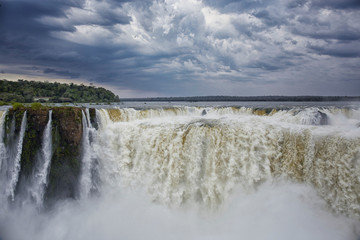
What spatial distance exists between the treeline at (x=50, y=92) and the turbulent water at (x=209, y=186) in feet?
99.0

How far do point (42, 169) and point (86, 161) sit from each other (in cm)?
221

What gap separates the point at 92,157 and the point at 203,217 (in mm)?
6741

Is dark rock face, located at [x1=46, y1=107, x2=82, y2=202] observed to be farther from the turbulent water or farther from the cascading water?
the cascading water

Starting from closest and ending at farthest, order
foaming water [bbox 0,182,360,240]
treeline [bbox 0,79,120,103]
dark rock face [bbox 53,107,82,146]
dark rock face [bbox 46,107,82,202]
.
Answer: foaming water [bbox 0,182,360,240] → dark rock face [bbox 46,107,82,202] → dark rock face [bbox 53,107,82,146] → treeline [bbox 0,79,120,103]

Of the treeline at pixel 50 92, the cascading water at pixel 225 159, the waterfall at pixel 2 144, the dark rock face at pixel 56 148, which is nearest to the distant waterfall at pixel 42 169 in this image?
the dark rock face at pixel 56 148

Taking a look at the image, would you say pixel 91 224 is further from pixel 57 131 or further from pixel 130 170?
pixel 57 131

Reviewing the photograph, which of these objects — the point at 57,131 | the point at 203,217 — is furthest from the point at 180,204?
the point at 57,131

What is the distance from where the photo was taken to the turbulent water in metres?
10.6

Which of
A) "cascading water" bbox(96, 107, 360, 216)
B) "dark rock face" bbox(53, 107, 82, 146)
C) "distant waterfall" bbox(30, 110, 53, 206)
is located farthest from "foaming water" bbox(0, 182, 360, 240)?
"dark rock face" bbox(53, 107, 82, 146)

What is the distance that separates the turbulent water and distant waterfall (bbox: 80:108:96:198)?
0.05m

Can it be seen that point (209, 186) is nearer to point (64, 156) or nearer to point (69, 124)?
point (64, 156)

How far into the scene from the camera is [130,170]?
13633 millimetres

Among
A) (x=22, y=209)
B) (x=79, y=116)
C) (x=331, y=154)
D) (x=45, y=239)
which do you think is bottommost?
(x=45, y=239)

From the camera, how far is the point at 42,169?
13422 mm
